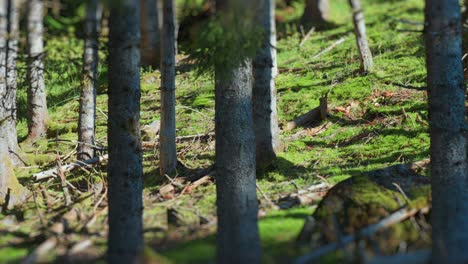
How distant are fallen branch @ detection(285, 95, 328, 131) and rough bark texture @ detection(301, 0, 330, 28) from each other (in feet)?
33.8

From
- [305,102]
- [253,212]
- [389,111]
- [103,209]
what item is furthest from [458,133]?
[305,102]

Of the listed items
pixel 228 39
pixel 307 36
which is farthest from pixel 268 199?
pixel 307 36

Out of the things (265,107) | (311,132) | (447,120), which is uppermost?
(265,107)

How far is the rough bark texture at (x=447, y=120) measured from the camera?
750 centimetres

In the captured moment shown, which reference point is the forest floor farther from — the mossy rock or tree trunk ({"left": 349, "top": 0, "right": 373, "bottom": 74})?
the mossy rock

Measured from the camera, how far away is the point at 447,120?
7598mm

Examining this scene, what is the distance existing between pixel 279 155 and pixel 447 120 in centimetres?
572

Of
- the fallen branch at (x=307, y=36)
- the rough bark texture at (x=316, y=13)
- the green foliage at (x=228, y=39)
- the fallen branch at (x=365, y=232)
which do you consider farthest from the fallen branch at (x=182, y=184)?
the rough bark texture at (x=316, y=13)

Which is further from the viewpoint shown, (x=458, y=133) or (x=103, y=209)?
(x=103, y=209)

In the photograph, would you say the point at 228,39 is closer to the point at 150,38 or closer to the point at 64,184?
the point at 64,184

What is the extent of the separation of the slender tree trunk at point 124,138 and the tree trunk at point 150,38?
14589mm

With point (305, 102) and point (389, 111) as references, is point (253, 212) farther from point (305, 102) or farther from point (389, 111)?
point (305, 102)

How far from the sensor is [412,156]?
40.5 feet

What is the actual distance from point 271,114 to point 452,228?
554 cm
